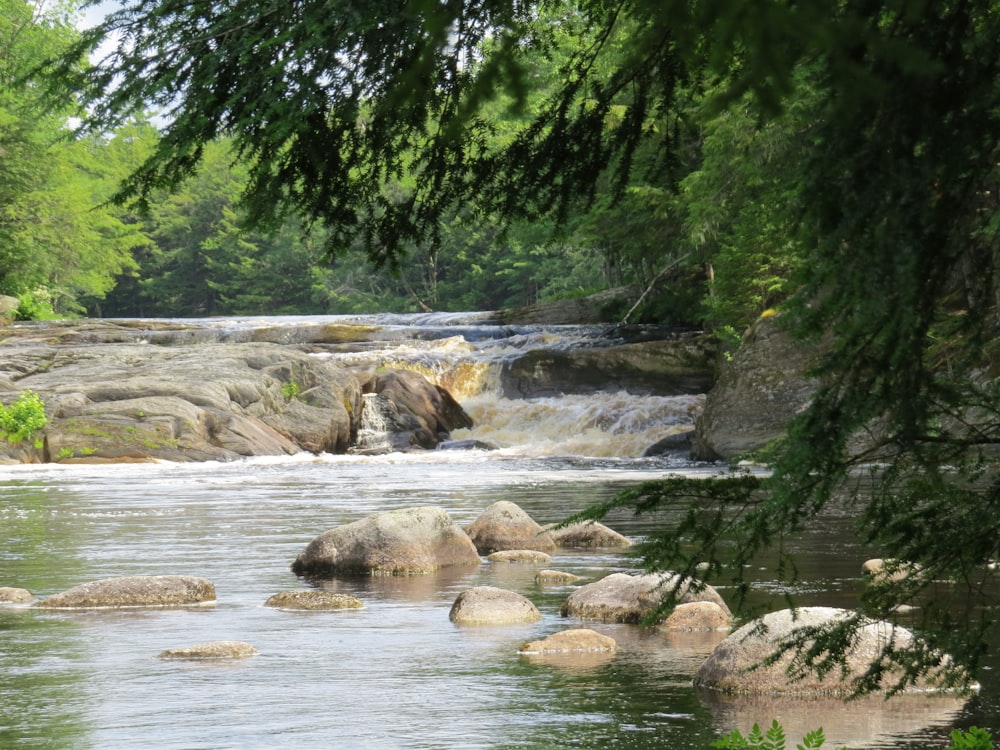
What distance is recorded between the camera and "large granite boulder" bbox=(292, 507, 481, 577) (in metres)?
12.2

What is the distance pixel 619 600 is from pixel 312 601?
2.30m

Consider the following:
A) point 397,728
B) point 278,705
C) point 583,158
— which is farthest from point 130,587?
point 583,158

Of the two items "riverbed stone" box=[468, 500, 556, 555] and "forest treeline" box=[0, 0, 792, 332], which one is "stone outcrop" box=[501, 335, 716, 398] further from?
"riverbed stone" box=[468, 500, 556, 555]

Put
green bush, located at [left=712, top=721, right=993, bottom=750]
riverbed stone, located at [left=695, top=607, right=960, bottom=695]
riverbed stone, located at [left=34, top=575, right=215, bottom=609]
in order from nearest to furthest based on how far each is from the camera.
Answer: green bush, located at [left=712, top=721, right=993, bottom=750]
riverbed stone, located at [left=695, top=607, right=960, bottom=695]
riverbed stone, located at [left=34, top=575, right=215, bottom=609]

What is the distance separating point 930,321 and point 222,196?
85.5 m

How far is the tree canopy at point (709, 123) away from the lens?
→ 2848 mm

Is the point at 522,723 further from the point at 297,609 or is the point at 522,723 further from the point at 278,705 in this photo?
the point at 297,609

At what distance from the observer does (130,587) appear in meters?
10.5

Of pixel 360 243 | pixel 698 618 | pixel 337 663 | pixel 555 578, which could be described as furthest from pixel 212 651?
pixel 360 243

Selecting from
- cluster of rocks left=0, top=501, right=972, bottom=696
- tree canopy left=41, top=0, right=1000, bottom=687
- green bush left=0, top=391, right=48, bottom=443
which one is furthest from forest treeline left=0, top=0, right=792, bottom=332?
green bush left=0, top=391, right=48, bottom=443

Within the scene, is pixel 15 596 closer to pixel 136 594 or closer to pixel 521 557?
pixel 136 594

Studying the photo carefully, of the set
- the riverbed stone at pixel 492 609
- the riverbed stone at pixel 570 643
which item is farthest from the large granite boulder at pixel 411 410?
the riverbed stone at pixel 570 643

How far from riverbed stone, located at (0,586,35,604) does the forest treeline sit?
121 inches

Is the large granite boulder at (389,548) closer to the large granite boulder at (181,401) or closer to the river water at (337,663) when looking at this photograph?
the river water at (337,663)
